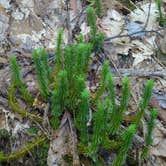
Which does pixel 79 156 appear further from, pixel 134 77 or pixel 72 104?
pixel 134 77

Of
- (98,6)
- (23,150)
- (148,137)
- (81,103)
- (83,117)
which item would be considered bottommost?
(23,150)

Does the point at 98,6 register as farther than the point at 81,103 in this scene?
Yes

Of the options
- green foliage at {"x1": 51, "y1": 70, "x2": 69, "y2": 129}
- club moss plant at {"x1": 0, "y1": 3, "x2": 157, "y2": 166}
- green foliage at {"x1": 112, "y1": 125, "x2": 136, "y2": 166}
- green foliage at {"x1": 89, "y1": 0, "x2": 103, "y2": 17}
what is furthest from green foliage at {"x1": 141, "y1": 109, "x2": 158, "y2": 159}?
green foliage at {"x1": 89, "y1": 0, "x2": 103, "y2": 17}

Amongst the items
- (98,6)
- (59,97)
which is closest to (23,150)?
(59,97)

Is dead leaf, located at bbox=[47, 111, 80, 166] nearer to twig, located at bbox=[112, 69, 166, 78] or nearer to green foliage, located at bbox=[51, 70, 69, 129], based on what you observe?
green foliage, located at bbox=[51, 70, 69, 129]

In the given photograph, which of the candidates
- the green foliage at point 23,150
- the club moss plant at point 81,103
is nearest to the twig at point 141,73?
the club moss plant at point 81,103

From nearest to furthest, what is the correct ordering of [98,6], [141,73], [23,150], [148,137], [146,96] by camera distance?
[146,96]
[148,137]
[23,150]
[141,73]
[98,6]

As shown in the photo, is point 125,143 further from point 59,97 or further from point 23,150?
point 23,150

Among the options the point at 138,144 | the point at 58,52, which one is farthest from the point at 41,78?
the point at 138,144
